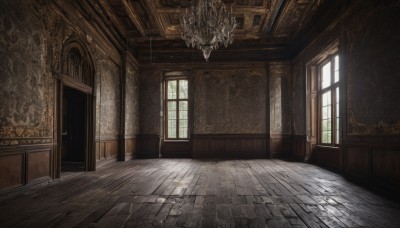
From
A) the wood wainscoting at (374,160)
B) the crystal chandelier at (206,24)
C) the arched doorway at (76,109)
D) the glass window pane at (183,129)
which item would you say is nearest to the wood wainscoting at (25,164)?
the arched doorway at (76,109)

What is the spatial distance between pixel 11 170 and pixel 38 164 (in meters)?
0.59

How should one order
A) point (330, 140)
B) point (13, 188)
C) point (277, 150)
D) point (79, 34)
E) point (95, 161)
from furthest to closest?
point (277, 150)
point (330, 140)
point (95, 161)
point (79, 34)
point (13, 188)

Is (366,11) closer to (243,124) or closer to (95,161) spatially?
(243,124)

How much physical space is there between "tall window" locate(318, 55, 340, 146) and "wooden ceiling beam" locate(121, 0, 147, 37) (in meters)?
5.42

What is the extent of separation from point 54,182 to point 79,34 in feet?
10.4

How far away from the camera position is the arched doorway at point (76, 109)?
4.95 meters

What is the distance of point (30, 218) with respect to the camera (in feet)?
8.91

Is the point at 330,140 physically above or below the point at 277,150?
above

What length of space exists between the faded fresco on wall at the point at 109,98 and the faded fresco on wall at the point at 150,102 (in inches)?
64.0

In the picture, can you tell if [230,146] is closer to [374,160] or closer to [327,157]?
[327,157]

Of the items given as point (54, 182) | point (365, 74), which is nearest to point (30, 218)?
point (54, 182)

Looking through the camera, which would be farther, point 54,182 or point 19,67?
point 54,182

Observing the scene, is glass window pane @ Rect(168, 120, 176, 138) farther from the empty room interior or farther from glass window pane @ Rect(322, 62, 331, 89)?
glass window pane @ Rect(322, 62, 331, 89)

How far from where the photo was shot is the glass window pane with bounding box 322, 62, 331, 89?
22.4ft
